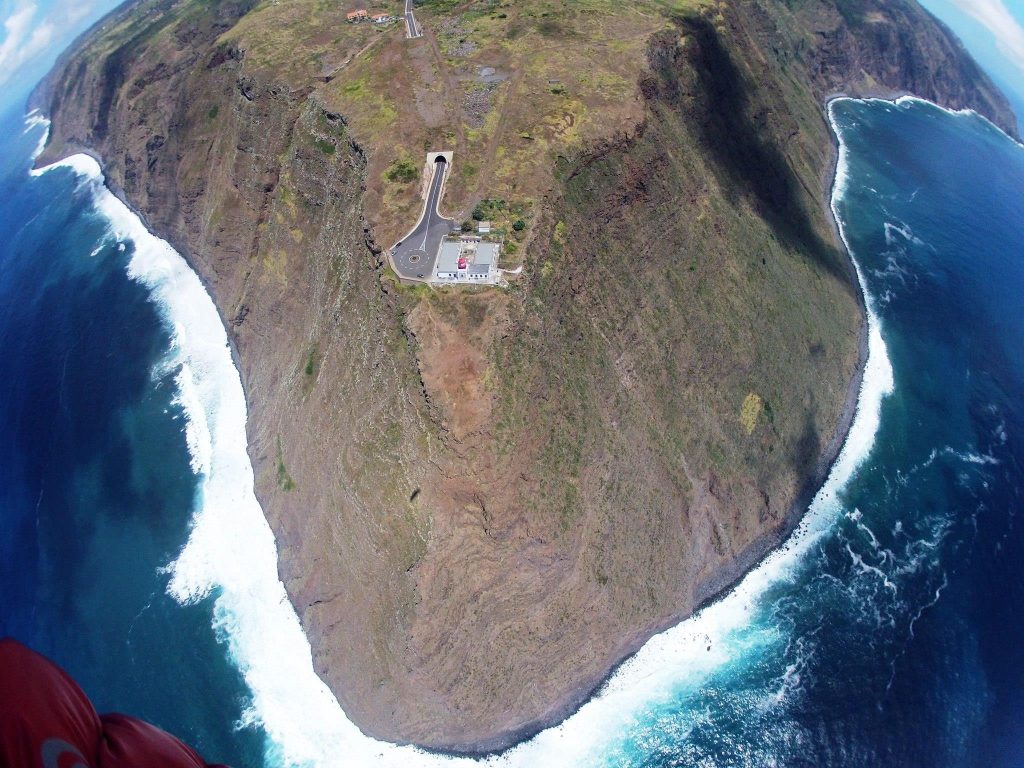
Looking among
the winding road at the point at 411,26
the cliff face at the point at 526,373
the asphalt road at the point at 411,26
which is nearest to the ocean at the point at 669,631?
the cliff face at the point at 526,373

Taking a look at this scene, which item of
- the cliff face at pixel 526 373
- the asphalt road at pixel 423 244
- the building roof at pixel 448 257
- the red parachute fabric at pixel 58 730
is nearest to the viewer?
the red parachute fabric at pixel 58 730

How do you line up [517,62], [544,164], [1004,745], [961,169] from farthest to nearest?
[961,169] → [517,62] → [544,164] → [1004,745]

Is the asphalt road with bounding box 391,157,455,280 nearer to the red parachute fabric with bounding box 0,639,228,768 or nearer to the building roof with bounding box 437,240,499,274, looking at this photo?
the building roof with bounding box 437,240,499,274

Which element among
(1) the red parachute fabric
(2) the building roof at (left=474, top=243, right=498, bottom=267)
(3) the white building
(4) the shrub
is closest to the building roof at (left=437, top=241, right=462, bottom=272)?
(3) the white building

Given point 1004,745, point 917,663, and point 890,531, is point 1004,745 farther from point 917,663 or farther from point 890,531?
point 890,531

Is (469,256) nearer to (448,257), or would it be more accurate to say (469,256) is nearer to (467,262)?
(467,262)

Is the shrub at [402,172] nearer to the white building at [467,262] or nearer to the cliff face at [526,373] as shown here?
the cliff face at [526,373]

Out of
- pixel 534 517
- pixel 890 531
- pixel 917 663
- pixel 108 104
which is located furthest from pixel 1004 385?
pixel 108 104
